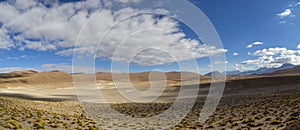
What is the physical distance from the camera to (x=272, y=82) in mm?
76000

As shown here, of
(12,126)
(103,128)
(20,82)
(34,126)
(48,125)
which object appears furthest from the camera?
(20,82)

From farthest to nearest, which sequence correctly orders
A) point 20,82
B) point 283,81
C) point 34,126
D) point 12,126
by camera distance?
point 20,82 → point 283,81 → point 34,126 → point 12,126

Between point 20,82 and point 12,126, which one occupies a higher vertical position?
point 20,82

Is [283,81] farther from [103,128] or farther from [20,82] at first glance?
[20,82]

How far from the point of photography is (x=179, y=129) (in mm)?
17219

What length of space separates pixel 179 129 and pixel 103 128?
597 cm

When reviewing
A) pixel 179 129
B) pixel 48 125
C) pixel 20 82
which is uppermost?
pixel 20 82

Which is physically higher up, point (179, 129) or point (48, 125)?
point (48, 125)

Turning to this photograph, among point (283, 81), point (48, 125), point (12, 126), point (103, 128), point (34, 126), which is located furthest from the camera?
point (283, 81)

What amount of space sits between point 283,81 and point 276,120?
69.0 metres

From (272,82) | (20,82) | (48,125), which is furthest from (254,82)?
(20,82)

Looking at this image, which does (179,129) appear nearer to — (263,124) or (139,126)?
(139,126)

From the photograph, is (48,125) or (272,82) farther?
(272,82)

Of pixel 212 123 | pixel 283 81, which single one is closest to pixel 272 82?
pixel 283 81
